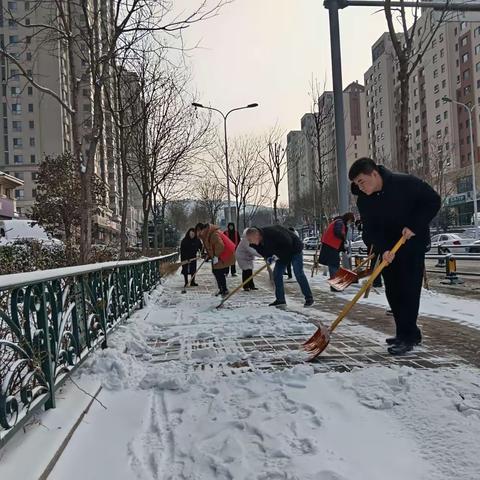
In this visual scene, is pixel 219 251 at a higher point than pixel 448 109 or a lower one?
lower

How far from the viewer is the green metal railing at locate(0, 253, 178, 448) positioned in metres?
2.69

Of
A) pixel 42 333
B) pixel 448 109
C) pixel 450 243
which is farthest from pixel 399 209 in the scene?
pixel 448 109

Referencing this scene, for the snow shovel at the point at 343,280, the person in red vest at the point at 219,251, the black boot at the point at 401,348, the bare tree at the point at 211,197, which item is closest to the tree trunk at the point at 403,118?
the person in red vest at the point at 219,251

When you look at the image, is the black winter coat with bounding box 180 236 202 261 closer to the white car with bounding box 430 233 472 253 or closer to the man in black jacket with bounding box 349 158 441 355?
the man in black jacket with bounding box 349 158 441 355

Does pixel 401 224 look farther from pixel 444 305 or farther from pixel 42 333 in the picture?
pixel 444 305

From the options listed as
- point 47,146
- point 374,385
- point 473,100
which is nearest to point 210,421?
point 374,385

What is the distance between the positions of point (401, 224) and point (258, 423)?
8.49 ft

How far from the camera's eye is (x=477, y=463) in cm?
249

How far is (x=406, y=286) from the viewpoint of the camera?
15.7 feet

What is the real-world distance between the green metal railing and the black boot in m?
2.73

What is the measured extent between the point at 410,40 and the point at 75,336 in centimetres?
956

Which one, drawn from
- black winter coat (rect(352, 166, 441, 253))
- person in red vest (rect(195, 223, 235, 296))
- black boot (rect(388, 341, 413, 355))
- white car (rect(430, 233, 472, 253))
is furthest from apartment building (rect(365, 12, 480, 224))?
black boot (rect(388, 341, 413, 355))

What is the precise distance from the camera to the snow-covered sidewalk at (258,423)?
100 inches

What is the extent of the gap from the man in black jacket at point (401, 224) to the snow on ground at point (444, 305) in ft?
5.82
